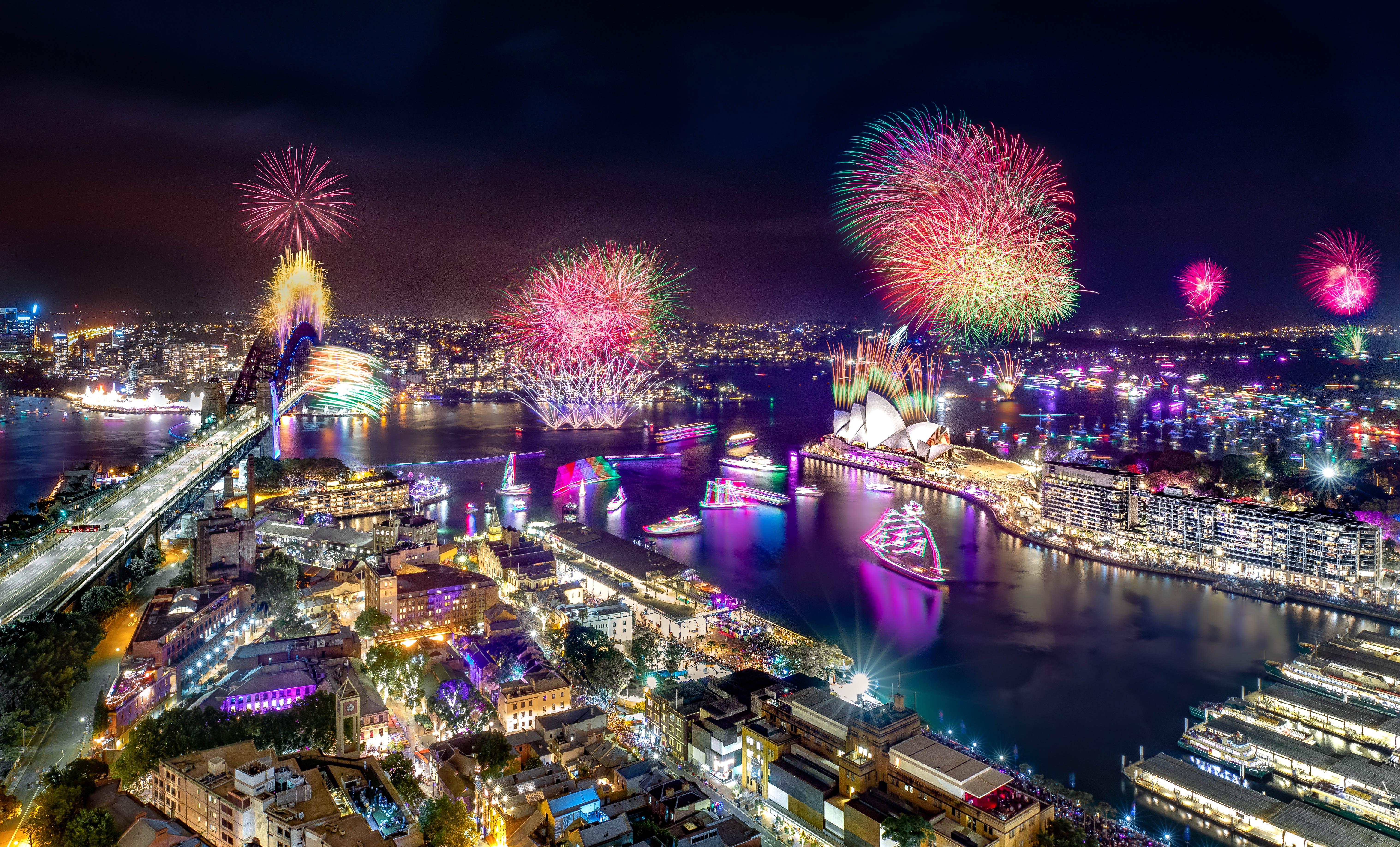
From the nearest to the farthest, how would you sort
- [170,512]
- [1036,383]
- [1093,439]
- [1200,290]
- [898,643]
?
[898,643] → [170,512] → [1200,290] → [1093,439] → [1036,383]

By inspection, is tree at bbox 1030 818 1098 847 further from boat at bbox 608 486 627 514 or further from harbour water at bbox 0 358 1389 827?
boat at bbox 608 486 627 514

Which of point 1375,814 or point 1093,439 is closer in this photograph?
point 1375,814

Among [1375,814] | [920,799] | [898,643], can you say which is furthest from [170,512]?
[1375,814]

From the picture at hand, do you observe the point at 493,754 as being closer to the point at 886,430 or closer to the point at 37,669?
the point at 37,669

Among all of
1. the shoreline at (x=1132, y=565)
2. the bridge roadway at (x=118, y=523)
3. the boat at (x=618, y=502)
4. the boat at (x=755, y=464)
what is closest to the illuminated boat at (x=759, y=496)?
the boat at (x=618, y=502)

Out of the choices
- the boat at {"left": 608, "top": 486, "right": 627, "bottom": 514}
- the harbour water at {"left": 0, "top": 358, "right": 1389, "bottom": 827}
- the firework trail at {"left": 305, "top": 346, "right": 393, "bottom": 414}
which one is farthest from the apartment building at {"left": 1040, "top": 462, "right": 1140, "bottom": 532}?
the firework trail at {"left": 305, "top": 346, "right": 393, "bottom": 414}

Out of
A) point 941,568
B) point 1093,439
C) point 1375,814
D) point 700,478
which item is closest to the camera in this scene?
point 1375,814

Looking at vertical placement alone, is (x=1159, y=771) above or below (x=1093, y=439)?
below

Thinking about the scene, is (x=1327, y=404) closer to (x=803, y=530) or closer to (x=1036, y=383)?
(x=1036, y=383)

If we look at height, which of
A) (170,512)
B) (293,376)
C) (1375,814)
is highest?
(293,376)

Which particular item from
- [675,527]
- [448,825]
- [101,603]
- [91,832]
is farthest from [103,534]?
[675,527]
